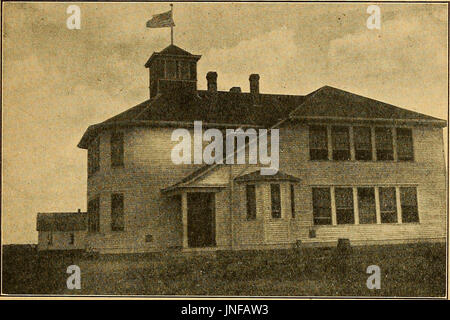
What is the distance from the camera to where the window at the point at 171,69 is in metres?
15.9

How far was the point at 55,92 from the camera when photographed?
14.2m

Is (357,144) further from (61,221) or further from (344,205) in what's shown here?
(61,221)

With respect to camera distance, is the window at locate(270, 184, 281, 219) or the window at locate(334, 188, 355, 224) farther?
the window at locate(334, 188, 355, 224)

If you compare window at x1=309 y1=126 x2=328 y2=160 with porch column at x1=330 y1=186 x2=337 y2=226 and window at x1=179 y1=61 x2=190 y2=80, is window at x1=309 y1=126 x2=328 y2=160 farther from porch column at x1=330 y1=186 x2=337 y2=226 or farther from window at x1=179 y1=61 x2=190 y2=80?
window at x1=179 y1=61 x2=190 y2=80

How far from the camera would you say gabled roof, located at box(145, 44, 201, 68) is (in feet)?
48.3

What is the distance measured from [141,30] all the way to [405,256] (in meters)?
8.50

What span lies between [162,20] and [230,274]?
6214 millimetres

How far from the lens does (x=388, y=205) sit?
651 inches

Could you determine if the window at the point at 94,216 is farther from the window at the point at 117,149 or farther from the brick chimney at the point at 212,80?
the brick chimney at the point at 212,80

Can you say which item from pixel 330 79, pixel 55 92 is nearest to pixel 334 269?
pixel 330 79

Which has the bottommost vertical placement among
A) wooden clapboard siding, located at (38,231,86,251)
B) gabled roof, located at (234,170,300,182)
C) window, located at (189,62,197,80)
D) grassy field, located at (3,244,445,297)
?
grassy field, located at (3,244,445,297)

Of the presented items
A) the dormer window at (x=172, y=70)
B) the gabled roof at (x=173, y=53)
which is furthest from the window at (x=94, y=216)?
the gabled roof at (x=173, y=53)

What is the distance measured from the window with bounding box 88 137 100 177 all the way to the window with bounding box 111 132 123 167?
46 centimetres

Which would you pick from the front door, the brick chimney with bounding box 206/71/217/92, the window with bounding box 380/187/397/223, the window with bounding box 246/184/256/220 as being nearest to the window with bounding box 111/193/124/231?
the front door
